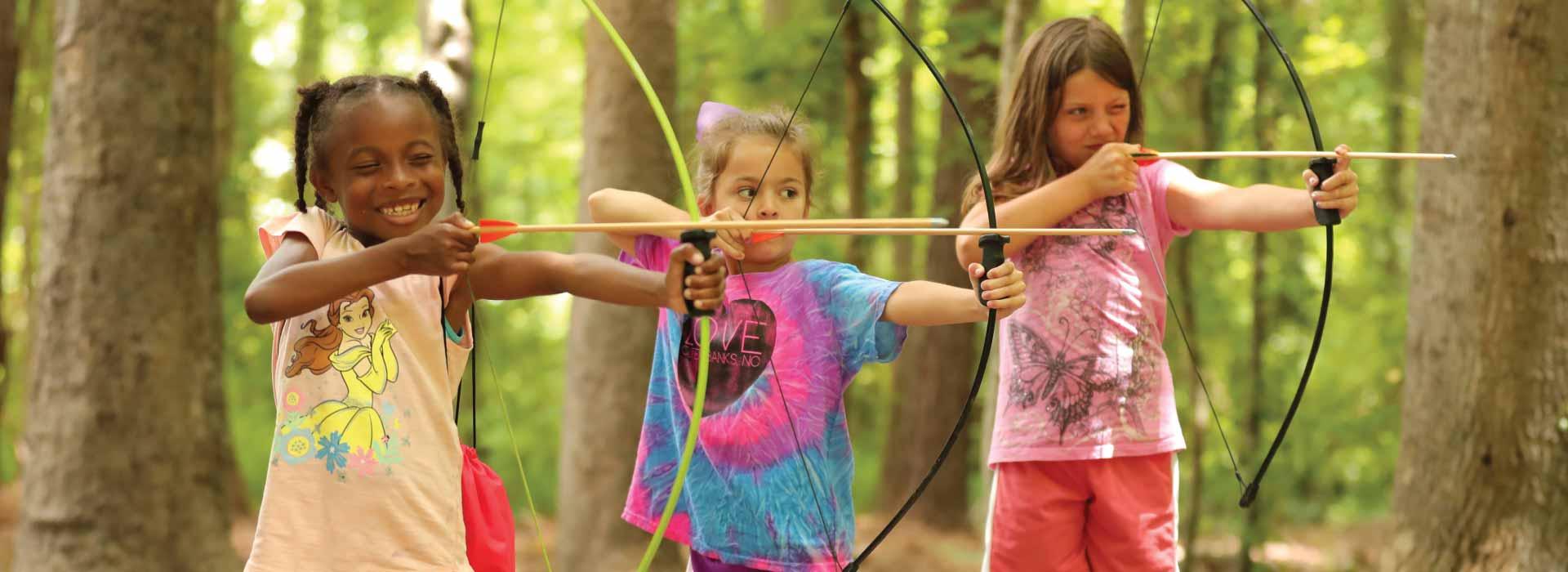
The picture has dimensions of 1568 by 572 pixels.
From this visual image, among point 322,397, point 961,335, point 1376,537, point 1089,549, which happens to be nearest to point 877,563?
point 961,335

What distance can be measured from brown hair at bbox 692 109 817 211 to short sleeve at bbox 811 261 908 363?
0.20 m

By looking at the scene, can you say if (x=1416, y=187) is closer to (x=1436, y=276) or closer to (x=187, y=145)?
(x=1436, y=276)

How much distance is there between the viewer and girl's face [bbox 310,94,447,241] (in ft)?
7.66

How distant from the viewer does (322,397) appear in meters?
2.30

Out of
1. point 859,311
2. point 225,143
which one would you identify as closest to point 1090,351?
point 859,311

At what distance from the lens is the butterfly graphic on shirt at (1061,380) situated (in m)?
2.86

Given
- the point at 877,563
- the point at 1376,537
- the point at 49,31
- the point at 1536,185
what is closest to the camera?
the point at 1536,185

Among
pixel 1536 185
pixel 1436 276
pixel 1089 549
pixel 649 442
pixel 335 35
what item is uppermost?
pixel 335 35

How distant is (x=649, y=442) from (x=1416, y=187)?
3310 millimetres

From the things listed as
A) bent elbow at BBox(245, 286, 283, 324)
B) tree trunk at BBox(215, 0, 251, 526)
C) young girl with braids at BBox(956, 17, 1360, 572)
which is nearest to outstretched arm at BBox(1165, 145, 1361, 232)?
young girl with braids at BBox(956, 17, 1360, 572)

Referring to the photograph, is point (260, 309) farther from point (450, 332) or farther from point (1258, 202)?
point (1258, 202)

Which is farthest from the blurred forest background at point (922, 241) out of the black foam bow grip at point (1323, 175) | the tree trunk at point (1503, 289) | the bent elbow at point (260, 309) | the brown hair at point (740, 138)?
the black foam bow grip at point (1323, 175)

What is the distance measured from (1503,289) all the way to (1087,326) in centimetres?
238

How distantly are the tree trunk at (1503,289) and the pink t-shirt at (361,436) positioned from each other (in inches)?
142
